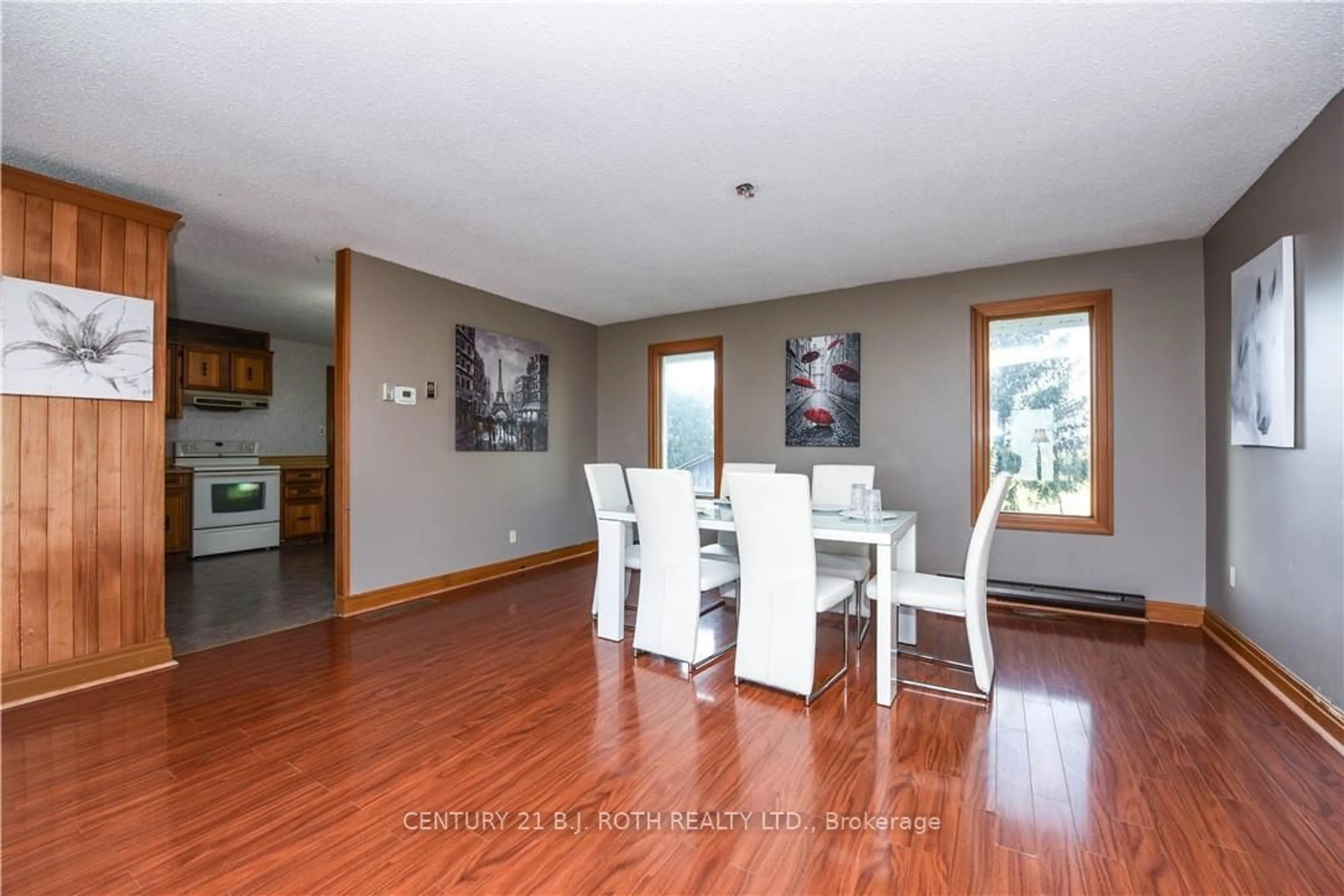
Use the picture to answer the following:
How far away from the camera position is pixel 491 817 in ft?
5.70

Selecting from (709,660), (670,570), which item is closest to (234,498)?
(670,570)

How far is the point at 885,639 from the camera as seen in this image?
2480 mm

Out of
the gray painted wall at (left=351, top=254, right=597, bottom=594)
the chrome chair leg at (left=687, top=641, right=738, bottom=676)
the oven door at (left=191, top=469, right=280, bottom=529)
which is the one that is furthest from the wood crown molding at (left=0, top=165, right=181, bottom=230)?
the oven door at (left=191, top=469, right=280, bottom=529)

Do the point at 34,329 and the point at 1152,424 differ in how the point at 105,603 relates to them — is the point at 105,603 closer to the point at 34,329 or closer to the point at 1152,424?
the point at 34,329

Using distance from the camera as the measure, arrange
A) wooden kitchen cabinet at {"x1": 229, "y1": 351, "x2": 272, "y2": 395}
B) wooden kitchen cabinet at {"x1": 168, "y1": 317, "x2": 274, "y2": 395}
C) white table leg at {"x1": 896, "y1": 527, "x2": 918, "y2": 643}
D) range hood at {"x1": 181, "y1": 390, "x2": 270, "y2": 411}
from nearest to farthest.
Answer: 1. white table leg at {"x1": 896, "y1": 527, "x2": 918, "y2": 643}
2. wooden kitchen cabinet at {"x1": 168, "y1": 317, "x2": 274, "y2": 395}
3. range hood at {"x1": 181, "y1": 390, "x2": 270, "y2": 411}
4. wooden kitchen cabinet at {"x1": 229, "y1": 351, "x2": 272, "y2": 395}

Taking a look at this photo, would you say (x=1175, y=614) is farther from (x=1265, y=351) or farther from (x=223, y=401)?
(x=223, y=401)

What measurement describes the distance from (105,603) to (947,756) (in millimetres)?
3880

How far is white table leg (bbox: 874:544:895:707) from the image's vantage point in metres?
2.48

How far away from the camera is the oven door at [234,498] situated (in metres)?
5.66

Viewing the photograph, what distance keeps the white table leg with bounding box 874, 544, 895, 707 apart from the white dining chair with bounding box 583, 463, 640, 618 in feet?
4.44

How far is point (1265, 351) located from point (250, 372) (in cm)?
861

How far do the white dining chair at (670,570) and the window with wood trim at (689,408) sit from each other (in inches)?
95.7

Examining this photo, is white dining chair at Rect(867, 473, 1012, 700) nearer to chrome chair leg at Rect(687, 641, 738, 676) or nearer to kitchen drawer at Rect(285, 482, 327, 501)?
chrome chair leg at Rect(687, 641, 738, 676)

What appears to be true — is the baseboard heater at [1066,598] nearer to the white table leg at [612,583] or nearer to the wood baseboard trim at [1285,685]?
the wood baseboard trim at [1285,685]
